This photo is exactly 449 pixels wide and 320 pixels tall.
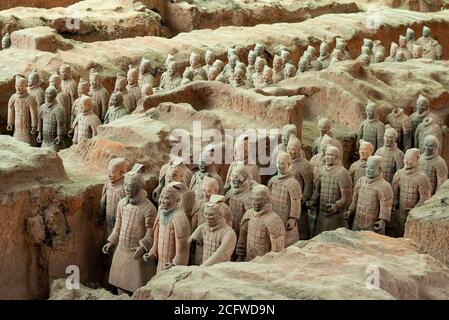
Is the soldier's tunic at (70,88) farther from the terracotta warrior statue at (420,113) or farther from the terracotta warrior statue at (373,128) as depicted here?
the terracotta warrior statue at (420,113)

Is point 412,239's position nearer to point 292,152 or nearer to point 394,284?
point 394,284

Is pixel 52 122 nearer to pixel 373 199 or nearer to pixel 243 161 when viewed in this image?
pixel 243 161

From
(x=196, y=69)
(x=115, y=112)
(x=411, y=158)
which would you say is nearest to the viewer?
(x=411, y=158)

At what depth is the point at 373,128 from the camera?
9383 mm

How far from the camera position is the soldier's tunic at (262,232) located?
21.6ft

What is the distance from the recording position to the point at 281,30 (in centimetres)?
1502

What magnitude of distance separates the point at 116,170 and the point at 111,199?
253 millimetres

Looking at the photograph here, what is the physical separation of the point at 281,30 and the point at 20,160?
875cm

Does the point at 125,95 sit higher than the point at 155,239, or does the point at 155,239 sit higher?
the point at 125,95

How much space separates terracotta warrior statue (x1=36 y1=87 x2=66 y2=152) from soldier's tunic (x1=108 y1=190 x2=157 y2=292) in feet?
10.4

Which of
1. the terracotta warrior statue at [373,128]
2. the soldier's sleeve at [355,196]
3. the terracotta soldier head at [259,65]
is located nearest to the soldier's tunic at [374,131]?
the terracotta warrior statue at [373,128]

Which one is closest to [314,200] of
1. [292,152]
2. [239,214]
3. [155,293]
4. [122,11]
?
[292,152]

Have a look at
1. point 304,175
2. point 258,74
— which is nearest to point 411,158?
point 304,175

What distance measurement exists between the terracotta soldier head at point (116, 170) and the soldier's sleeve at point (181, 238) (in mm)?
1023
